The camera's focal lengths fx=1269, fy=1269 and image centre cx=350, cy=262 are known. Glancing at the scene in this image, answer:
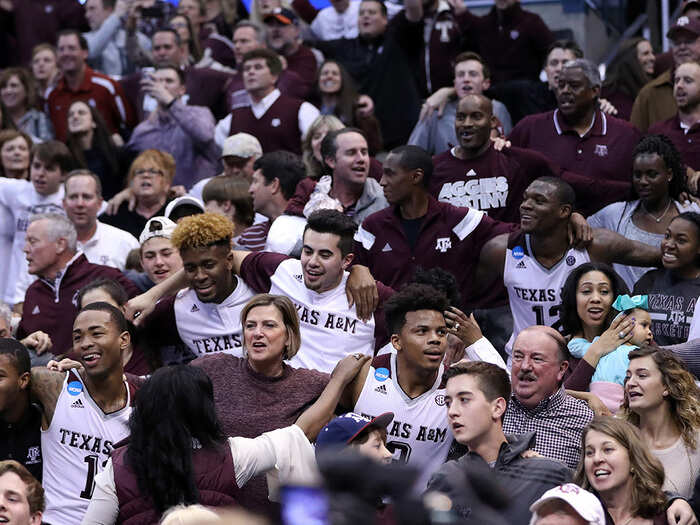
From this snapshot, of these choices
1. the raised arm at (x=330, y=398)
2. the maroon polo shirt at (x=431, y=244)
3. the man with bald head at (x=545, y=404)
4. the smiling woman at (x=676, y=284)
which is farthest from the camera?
the maroon polo shirt at (x=431, y=244)

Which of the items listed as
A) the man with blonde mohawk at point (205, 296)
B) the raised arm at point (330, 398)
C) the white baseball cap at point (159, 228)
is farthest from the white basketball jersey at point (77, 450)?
the white baseball cap at point (159, 228)

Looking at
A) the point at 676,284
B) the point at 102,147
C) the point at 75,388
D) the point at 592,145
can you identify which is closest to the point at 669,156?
the point at 592,145

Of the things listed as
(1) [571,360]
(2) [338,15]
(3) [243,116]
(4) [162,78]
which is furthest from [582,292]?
(2) [338,15]

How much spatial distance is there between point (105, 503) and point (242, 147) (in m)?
5.28

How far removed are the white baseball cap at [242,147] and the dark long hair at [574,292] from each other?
3.53 meters

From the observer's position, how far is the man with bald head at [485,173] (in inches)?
339

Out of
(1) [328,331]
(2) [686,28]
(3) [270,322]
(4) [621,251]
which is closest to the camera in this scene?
(3) [270,322]

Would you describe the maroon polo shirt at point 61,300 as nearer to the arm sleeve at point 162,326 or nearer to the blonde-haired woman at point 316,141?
the arm sleeve at point 162,326

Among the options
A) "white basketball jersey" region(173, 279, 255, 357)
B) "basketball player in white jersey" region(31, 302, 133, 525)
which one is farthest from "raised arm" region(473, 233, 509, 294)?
"basketball player in white jersey" region(31, 302, 133, 525)

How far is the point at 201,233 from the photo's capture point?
7172 mm

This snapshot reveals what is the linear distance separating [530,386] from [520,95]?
16.7 ft

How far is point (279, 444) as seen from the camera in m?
5.38

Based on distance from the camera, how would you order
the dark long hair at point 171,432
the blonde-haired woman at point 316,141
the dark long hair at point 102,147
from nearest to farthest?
the dark long hair at point 171,432
the blonde-haired woman at point 316,141
the dark long hair at point 102,147

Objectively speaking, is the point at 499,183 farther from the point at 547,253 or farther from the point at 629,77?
the point at 629,77
